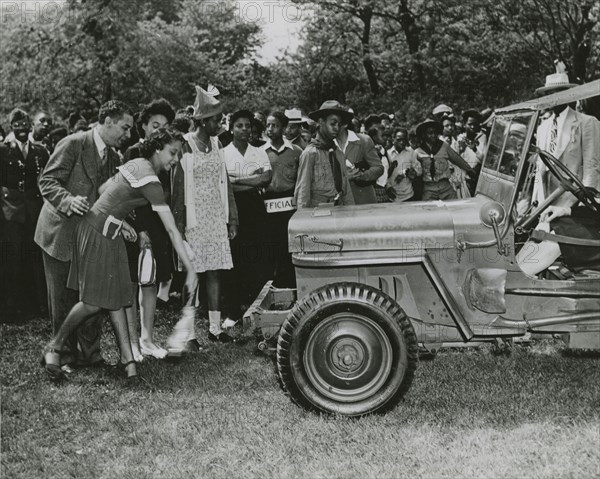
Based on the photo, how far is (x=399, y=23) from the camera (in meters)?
25.3

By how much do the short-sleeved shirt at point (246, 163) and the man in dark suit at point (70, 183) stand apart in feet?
5.30

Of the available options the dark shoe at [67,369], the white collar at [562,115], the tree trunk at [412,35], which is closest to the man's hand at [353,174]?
the white collar at [562,115]

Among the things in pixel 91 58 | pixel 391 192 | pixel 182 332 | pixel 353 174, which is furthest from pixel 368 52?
pixel 182 332

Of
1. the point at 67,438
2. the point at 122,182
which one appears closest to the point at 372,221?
the point at 122,182

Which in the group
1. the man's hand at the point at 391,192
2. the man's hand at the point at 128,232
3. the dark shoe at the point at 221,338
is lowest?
the dark shoe at the point at 221,338

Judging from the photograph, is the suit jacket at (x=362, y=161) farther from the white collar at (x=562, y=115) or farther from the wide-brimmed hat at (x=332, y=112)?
the white collar at (x=562, y=115)

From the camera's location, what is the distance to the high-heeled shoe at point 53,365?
17.7ft

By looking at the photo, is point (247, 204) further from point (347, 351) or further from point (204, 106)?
point (347, 351)

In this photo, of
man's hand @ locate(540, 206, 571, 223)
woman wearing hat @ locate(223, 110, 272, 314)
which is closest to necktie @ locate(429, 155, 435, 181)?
woman wearing hat @ locate(223, 110, 272, 314)

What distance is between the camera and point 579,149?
5688 millimetres

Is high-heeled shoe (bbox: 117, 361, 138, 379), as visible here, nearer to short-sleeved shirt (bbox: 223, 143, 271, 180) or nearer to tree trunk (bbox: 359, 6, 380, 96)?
A: short-sleeved shirt (bbox: 223, 143, 271, 180)

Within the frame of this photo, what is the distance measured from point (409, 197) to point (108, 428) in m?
5.44

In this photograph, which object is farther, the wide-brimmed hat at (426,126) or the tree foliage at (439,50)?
the tree foliage at (439,50)

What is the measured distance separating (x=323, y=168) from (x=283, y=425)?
257 centimetres
